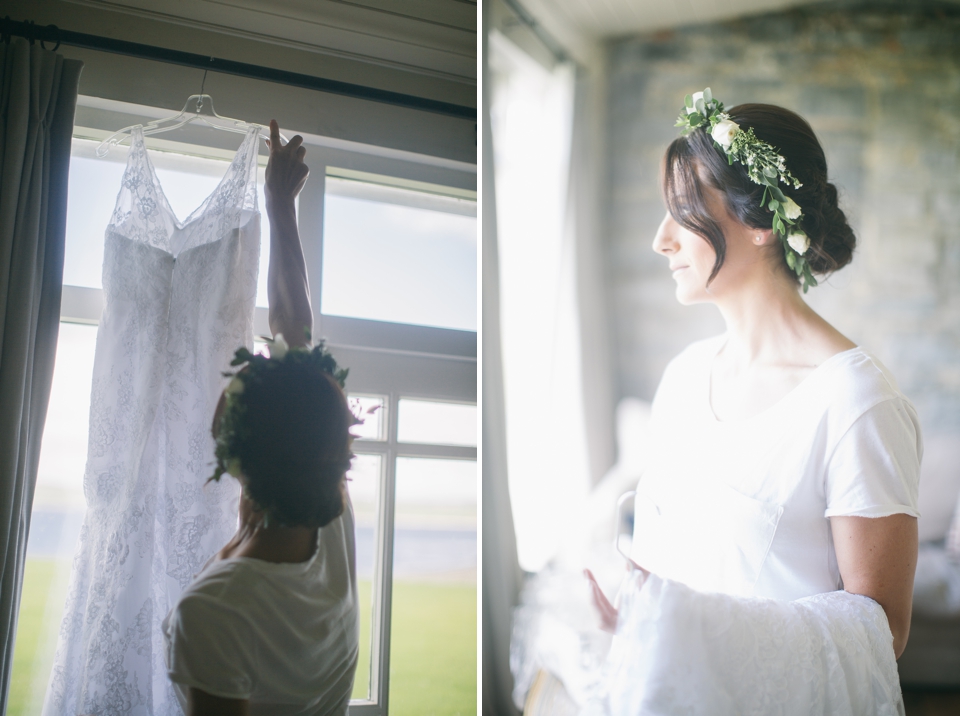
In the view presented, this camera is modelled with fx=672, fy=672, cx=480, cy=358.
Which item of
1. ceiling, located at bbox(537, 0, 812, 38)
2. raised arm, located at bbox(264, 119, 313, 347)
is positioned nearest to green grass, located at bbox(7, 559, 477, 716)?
raised arm, located at bbox(264, 119, 313, 347)

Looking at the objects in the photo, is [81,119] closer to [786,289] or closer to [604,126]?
[604,126]

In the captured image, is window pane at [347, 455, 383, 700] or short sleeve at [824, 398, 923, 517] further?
window pane at [347, 455, 383, 700]

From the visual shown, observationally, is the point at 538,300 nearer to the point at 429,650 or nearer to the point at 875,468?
the point at 875,468

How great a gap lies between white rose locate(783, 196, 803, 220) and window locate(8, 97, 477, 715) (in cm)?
79

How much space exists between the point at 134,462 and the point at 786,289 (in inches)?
48.3

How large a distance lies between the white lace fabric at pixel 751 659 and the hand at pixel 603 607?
0.15 feet

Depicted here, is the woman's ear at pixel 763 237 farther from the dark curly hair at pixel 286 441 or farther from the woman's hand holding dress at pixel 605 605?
the dark curly hair at pixel 286 441

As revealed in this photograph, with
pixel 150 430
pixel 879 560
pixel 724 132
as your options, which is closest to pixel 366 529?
A: pixel 150 430

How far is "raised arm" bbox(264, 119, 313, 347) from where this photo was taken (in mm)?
1317

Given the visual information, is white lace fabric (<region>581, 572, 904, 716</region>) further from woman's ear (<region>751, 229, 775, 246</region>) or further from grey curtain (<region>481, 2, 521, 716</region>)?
woman's ear (<region>751, 229, 775, 246</region>)

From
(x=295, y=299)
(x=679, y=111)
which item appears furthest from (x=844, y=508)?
(x=295, y=299)

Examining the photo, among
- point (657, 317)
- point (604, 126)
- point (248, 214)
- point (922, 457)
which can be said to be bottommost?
point (922, 457)

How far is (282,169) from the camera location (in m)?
1.40

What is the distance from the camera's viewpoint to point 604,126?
133 centimetres
